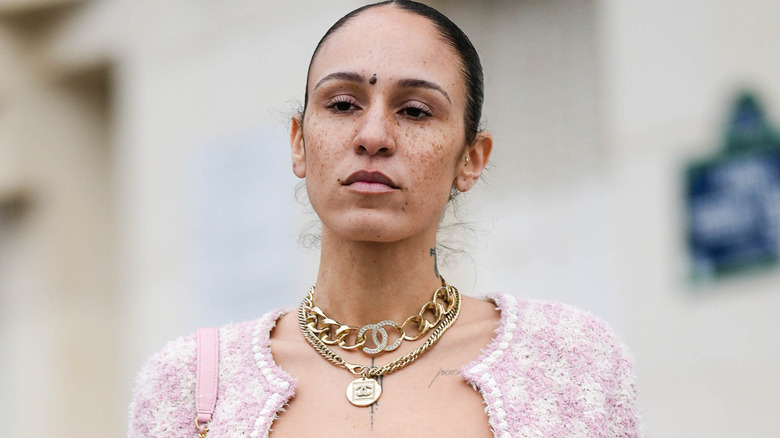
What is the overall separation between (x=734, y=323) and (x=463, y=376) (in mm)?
2825

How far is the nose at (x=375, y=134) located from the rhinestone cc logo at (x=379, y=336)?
425mm

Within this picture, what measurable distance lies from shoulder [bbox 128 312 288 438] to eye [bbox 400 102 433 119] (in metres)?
0.65

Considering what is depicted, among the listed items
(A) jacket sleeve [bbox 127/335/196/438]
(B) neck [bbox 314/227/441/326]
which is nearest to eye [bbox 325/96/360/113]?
(B) neck [bbox 314/227/441/326]

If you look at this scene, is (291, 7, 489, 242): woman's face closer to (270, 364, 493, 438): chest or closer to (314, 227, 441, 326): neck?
(314, 227, 441, 326): neck

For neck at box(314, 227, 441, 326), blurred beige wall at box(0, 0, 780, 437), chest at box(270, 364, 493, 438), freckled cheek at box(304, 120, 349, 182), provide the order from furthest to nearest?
blurred beige wall at box(0, 0, 780, 437) < neck at box(314, 227, 441, 326) < freckled cheek at box(304, 120, 349, 182) < chest at box(270, 364, 493, 438)

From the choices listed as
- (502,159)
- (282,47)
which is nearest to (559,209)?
(502,159)

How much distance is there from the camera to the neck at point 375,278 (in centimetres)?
312

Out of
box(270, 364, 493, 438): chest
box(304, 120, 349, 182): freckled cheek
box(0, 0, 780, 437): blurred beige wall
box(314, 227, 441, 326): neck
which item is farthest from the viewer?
box(0, 0, 780, 437): blurred beige wall

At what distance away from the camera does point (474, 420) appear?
292cm

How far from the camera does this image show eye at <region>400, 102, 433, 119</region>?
10.0 ft

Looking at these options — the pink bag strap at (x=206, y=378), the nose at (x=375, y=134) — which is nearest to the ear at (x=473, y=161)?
the nose at (x=375, y=134)

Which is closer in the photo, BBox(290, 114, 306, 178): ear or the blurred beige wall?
BBox(290, 114, 306, 178): ear

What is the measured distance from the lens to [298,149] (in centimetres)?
327

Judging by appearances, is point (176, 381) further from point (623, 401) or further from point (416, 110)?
point (623, 401)
